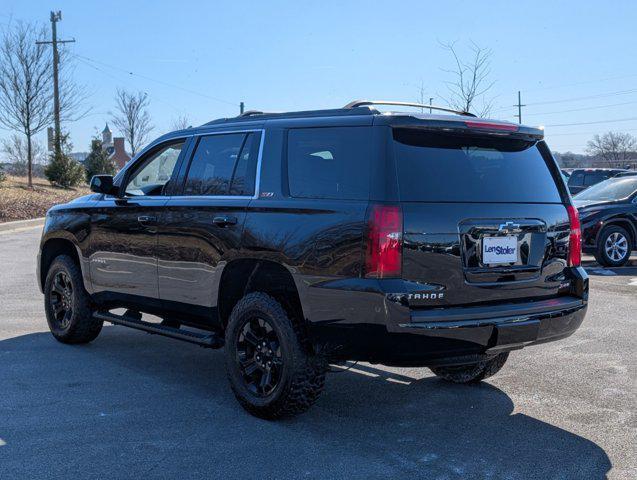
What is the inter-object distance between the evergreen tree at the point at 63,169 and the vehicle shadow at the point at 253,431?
33.4 metres

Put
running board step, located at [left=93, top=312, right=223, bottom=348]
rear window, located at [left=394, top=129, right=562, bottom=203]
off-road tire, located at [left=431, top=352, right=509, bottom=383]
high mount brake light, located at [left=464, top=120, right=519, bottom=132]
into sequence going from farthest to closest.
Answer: off-road tire, located at [left=431, top=352, right=509, bottom=383] → running board step, located at [left=93, top=312, right=223, bottom=348] → high mount brake light, located at [left=464, top=120, right=519, bottom=132] → rear window, located at [left=394, top=129, right=562, bottom=203]

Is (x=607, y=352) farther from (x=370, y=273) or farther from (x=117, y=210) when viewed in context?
(x=117, y=210)

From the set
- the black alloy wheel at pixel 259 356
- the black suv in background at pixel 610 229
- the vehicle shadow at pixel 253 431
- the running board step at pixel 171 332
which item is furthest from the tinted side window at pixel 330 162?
the black suv in background at pixel 610 229

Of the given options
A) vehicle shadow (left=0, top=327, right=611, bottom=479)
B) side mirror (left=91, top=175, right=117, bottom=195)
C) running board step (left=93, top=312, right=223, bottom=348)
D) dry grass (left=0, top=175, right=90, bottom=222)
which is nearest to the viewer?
vehicle shadow (left=0, top=327, right=611, bottom=479)

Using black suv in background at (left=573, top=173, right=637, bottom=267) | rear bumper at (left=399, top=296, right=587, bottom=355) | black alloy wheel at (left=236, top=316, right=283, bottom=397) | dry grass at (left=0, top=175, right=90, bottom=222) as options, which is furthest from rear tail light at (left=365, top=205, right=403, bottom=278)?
dry grass at (left=0, top=175, right=90, bottom=222)

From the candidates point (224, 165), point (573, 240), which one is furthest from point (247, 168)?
point (573, 240)

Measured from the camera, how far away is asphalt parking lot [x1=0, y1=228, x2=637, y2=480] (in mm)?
4066

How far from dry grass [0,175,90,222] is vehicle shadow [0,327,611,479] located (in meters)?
19.2

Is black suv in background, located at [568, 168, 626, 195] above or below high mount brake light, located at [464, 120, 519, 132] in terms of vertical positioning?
above

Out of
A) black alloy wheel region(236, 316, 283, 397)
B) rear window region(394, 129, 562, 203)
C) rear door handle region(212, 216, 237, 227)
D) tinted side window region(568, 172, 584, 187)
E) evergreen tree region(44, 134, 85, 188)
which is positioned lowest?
black alloy wheel region(236, 316, 283, 397)

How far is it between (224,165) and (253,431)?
1957mm

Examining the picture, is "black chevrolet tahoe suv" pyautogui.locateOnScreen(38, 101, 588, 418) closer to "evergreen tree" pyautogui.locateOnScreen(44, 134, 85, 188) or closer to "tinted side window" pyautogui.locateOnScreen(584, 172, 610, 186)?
"tinted side window" pyautogui.locateOnScreen(584, 172, 610, 186)

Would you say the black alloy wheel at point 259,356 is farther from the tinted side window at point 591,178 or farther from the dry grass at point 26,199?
the dry grass at point 26,199

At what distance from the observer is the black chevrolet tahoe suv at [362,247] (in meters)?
4.26
